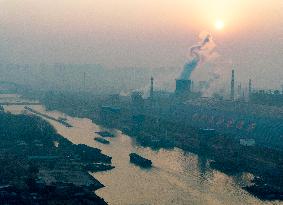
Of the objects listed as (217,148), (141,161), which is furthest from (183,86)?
(141,161)

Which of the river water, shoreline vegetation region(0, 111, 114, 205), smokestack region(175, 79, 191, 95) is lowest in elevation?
the river water

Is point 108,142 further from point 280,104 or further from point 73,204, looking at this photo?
point 280,104

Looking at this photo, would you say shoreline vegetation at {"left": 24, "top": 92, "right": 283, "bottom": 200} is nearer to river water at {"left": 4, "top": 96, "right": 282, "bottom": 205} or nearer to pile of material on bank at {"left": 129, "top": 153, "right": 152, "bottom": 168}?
river water at {"left": 4, "top": 96, "right": 282, "bottom": 205}

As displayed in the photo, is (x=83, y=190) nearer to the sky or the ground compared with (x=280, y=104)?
nearer to the ground

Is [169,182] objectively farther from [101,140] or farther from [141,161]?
[101,140]

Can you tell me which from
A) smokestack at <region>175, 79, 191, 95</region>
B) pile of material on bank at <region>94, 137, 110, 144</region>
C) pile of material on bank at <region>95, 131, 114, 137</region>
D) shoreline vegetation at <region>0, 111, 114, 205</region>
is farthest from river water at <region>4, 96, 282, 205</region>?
smokestack at <region>175, 79, 191, 95</region>

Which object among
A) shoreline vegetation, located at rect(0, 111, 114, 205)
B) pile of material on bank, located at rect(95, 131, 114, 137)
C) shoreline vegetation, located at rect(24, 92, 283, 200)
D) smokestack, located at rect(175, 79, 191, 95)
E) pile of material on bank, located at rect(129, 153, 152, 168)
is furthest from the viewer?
smokestack, located at rect(175, 79, 191, 95)

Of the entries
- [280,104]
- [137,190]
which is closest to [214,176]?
[137,190]
